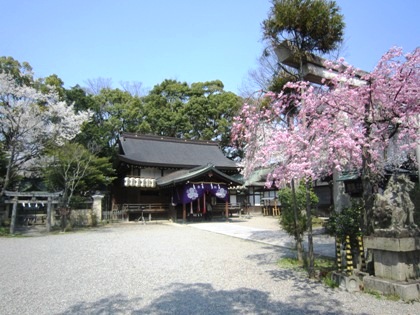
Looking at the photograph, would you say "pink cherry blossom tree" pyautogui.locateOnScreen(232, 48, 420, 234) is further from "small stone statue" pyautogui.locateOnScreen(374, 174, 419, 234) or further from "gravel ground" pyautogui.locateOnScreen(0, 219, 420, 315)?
"gravel ground" pyautogui.locateOnScreen(0, 219, 420, 315)

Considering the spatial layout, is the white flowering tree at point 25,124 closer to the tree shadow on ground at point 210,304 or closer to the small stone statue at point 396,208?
the tree shadow on ground at point 210,304

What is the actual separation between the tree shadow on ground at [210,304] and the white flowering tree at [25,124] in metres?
12.8

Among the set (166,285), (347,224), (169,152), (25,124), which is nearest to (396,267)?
(347,224)

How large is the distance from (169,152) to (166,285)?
2071cm

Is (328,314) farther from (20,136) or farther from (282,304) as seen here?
(20,136)

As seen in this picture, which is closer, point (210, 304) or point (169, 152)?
point (210, 304)

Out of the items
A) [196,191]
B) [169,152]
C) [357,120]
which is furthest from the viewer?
[169,152]

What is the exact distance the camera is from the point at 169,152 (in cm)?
2602

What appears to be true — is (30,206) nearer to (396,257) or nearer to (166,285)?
(166,285)

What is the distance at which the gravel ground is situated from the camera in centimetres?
448

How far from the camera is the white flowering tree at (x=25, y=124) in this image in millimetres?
14969

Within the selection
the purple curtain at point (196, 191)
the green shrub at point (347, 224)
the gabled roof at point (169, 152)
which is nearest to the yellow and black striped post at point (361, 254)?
the green shrub at point (347, 224)

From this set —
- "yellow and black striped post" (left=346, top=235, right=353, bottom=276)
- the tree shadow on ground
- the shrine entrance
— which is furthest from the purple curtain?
"yellow and black striped post" (left=346, top=235, right=353, bottom=276)

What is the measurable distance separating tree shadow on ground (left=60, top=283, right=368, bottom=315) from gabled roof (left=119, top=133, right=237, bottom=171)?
1711 cm
